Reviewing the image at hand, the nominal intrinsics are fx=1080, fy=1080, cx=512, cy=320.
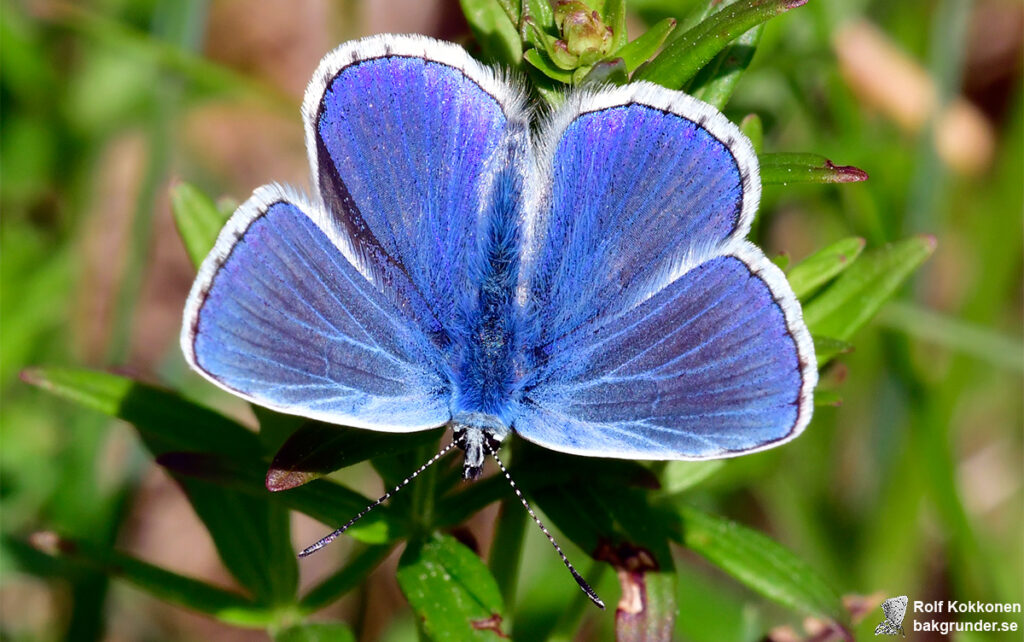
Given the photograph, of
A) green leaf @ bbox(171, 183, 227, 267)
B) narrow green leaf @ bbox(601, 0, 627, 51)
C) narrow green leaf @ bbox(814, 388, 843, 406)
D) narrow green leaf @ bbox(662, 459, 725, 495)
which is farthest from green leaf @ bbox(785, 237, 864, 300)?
green leaf @ bbox(171, 183, 227, 267)

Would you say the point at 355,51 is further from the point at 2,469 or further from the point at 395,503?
the point at 2,469

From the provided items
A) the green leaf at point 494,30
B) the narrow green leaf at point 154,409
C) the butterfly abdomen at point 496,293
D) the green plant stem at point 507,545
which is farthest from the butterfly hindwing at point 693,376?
the narrow green leaf at point 154,409

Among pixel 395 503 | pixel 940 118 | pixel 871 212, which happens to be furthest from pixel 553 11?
pixel 940 118

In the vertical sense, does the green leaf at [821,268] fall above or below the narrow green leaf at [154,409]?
above

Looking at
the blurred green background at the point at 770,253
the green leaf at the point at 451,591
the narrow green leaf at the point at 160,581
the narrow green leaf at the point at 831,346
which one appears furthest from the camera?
the blurred green background at the point at 770,253

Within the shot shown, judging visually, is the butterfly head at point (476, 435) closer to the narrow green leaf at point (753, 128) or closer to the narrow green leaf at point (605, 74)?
the narrow green leaf at point (605, 74)

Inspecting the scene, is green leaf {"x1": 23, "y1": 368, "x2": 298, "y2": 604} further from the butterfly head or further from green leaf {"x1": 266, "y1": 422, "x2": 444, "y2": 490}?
the butterfly head

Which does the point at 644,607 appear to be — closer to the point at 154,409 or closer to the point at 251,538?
the point at 251,538
